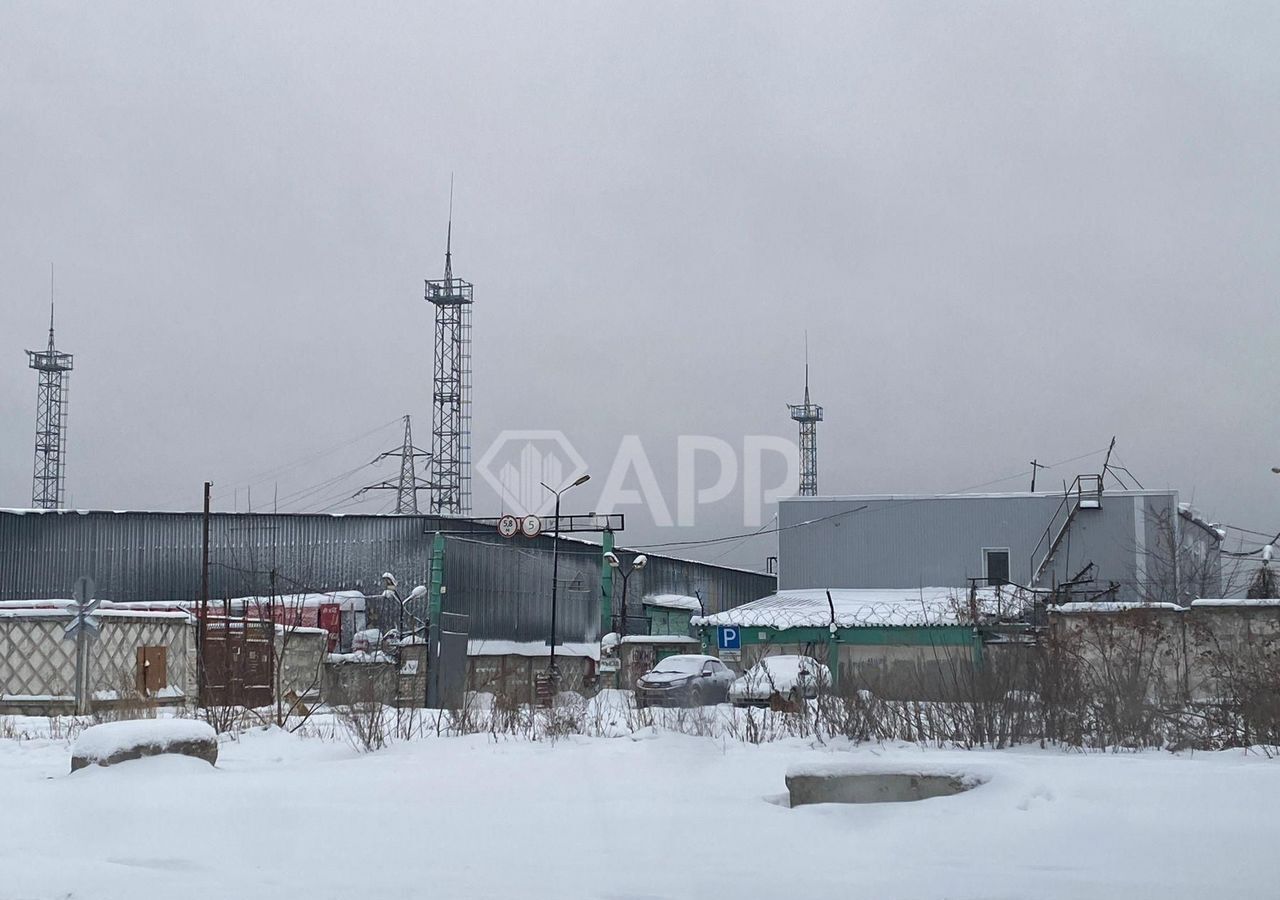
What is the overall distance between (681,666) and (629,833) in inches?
749

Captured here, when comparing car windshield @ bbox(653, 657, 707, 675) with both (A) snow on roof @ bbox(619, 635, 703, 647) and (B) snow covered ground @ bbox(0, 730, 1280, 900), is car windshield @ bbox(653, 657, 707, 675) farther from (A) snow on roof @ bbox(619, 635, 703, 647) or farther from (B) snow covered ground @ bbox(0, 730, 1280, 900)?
(B) snow covered ground @ bbox(0, 730, 1280, 900)

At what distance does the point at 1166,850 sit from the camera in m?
7.85

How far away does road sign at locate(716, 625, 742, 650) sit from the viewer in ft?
122

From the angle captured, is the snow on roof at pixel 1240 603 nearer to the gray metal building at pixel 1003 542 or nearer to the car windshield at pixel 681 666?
the car windshield at pixel 681 666

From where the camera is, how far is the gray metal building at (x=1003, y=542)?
133ft

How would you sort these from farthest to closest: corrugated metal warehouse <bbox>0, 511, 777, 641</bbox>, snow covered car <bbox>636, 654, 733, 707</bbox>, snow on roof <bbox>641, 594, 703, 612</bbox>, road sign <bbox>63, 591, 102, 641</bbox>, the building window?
snow on roof <bbox>641, 594, 703, 612</bbox> < corrugated metal warehouse <bbox>0, 511, 777, 641</bbox> < the building window < snow covered car <bbox>636, 654, 733, 707</bbox> < road sign <bbox>63, 591, 102, 641</bbox>

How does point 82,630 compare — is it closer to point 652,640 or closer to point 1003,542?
point 652,640

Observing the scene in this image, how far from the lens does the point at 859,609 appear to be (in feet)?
123

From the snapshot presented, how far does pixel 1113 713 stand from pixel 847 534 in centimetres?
3127

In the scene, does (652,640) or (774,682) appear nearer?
(774,682)

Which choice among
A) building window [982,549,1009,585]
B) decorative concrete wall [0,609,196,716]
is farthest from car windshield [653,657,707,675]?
building window [982,549,1009,585]

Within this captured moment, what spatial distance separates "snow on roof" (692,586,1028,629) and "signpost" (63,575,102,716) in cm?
1745

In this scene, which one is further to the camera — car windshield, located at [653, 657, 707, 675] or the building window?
the building window

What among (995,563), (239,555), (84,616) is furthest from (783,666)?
(239,555)
